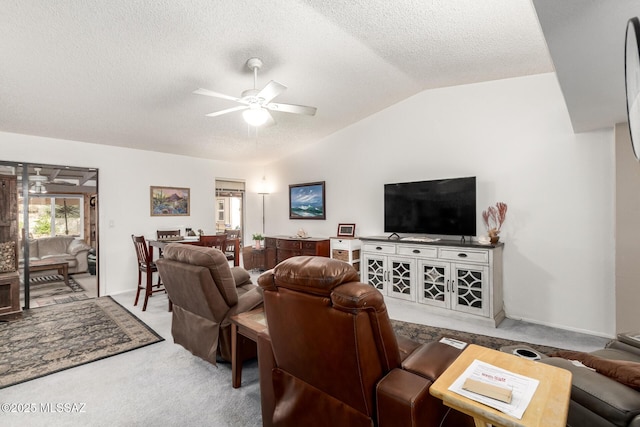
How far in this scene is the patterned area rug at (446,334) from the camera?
2861mm

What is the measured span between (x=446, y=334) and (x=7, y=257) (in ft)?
17.2

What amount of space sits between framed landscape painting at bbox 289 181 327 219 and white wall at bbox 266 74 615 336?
1507mm

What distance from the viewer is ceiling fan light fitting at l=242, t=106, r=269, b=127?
2.80m

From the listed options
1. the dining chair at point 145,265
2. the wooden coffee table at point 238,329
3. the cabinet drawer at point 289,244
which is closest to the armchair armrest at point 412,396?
the wooden coffee table at point 238,329

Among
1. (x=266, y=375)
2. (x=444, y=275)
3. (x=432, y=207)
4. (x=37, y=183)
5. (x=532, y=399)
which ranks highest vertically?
(x=37, y=183)

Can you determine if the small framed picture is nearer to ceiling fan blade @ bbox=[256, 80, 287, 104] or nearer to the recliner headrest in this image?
ceiling fan blade @ bbox=[256, 80, 287, 104]

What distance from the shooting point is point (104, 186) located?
468 cm

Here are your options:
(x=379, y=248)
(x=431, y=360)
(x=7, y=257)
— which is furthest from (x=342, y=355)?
(x=7, y=257)

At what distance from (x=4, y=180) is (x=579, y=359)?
596 cm

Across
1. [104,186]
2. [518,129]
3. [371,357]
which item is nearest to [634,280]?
[518,129]

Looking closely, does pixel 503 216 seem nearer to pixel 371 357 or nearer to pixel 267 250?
pixel 371 357

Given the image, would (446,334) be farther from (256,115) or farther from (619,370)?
(256,115)

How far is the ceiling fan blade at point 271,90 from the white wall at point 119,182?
3477mm

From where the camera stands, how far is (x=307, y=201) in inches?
233
